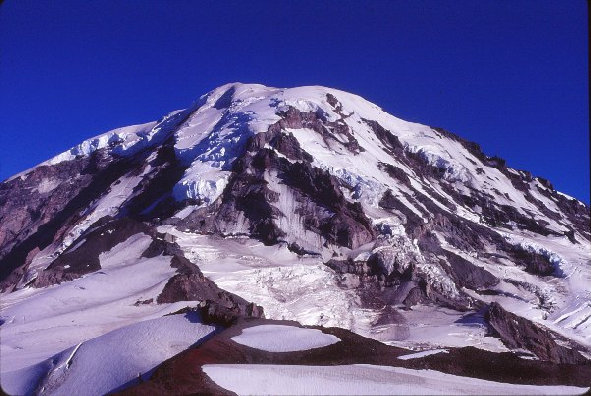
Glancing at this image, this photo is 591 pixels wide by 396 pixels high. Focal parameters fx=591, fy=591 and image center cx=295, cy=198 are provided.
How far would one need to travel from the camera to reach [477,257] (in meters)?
91.1

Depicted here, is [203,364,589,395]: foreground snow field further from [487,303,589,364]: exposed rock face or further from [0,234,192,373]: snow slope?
[487,303,589,364]: exposed rock face

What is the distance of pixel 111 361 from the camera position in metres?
32.9

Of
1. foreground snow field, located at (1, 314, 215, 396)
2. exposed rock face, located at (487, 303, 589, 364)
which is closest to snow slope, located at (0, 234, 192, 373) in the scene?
foreground snow field, located at (1, 314, 215, 396)

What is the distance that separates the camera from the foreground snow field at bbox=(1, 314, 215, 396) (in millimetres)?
31109

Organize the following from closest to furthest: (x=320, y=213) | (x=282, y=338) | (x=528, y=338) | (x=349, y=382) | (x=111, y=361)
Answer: (x=349, y=382) → (x=111, y=361) → (x=282, y=338) → (x=528, y=338) → (x=320, y=213)

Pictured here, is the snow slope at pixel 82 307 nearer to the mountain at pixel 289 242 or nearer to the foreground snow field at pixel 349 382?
the mountain at pixel 289 242

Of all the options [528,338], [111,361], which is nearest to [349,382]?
[111,361]

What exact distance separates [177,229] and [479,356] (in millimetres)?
55203

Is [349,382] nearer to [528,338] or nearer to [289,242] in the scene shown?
[528,338]

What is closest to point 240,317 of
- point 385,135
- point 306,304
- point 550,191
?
point 306,304

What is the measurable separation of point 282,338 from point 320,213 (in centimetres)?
5301

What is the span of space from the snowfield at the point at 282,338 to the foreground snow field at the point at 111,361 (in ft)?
10.6

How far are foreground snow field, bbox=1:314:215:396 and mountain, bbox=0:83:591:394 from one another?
0.67 ft

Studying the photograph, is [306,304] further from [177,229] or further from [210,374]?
[210,374]
